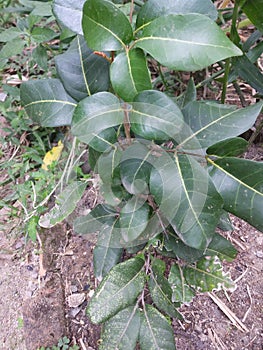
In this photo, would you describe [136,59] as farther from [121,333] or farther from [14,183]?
[14,183]

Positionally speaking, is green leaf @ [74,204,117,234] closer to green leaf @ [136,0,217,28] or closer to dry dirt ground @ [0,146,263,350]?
dry dirt ground @ [0,146,263,350]

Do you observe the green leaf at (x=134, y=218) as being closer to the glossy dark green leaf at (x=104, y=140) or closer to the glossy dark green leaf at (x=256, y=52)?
the glossy dark green leaf at (x=104, y=140)

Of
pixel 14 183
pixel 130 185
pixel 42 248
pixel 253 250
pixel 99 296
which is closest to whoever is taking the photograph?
pixel 130 185

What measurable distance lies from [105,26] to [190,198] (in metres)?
0.30

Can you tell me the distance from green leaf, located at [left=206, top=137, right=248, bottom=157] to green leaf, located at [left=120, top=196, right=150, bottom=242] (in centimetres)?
19

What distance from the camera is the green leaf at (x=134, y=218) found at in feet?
2.52

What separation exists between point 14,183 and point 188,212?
3.20 ft

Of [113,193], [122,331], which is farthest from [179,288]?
[113,193]

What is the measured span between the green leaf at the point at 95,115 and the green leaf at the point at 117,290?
37 cm

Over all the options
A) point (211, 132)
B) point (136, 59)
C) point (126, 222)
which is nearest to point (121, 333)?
point (126, 222)

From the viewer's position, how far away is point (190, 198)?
Result: 0.63 metres

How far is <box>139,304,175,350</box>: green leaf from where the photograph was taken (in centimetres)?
83

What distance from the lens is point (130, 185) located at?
2.21 ft

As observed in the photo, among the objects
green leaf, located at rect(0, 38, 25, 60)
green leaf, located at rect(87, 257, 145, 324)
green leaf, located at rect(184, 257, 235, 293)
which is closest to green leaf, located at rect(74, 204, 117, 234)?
green leaf, located at rect(87, 257, 145, 324)
